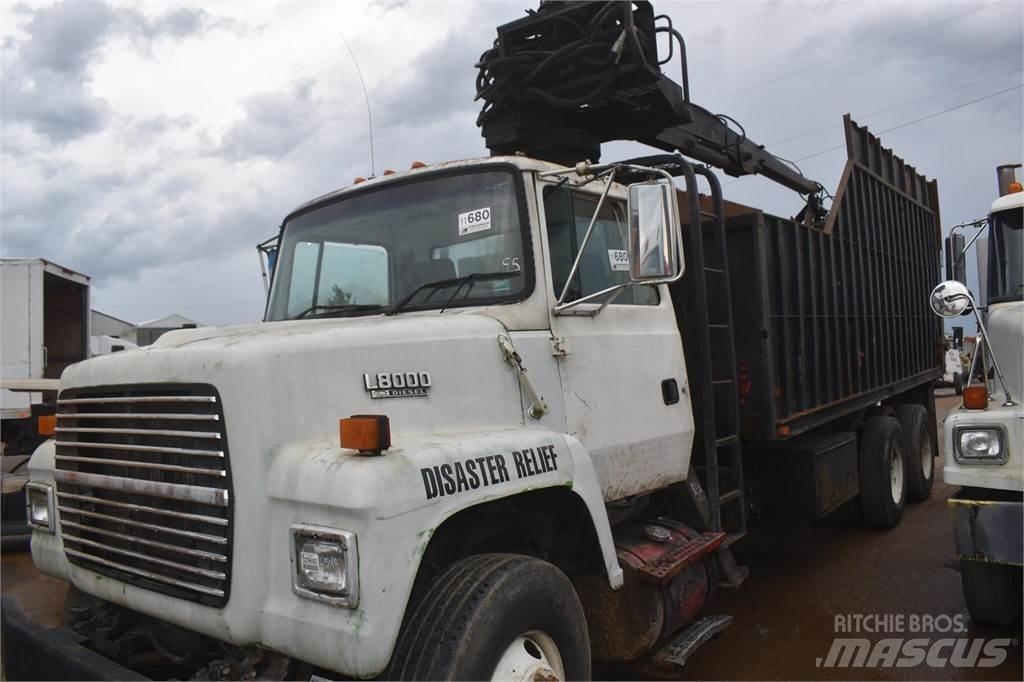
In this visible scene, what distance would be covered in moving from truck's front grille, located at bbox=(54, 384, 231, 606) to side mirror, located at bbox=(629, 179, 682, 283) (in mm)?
1647

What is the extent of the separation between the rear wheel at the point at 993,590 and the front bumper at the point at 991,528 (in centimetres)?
86

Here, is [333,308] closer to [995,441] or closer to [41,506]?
[41,506]

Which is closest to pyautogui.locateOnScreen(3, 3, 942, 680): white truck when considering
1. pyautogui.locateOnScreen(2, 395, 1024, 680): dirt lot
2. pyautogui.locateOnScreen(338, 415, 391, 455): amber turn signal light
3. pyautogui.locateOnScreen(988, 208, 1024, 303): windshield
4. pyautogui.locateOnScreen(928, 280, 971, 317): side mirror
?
pyautogui.locateOnScreen(338, 415, 391, 455): amber turn signal light

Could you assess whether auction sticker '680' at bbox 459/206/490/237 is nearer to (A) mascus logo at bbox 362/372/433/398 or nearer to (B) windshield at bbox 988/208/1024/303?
(A) mascus logo at bbox 362/372/433/398

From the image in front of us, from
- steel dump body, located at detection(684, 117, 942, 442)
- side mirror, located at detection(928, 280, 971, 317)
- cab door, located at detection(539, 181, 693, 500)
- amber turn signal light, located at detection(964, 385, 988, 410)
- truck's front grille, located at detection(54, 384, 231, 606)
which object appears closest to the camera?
truck's front grille, located at detection(54, 384, 231, 606)

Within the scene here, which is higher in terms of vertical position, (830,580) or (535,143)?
(535,143)

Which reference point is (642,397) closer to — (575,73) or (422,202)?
(422,202)

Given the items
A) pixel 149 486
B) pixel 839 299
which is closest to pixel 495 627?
pixel 149 486

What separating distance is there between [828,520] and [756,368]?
3250 mm

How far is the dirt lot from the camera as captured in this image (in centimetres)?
418

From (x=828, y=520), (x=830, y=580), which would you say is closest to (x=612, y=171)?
(x=830, y=580)

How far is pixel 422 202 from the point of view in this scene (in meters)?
3.46

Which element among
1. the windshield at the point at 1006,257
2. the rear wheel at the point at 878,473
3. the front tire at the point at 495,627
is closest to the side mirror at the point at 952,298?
the windshield at the point at 1006,257

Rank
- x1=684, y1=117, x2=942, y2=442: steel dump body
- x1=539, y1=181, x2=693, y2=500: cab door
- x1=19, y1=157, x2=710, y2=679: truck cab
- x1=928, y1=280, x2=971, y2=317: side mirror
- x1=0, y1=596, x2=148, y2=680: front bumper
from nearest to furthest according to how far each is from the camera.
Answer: x1=19, y1=157, x2=710, y2=679: truck cab < x1=0, y1=596, x2=148, y2=680: front bumper < x1=539, y1=181, x2=693, y2=500: cab door < x1=928, y1=280, x2=971, y2=317: side mirror < x1=684, y1=117, x2=942, y2=442: steel dump body
